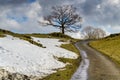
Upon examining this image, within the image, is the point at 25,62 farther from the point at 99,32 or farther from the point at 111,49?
the point at 99,32

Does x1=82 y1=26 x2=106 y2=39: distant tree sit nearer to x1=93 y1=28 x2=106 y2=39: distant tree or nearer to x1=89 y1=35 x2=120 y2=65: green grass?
x1=93 y1=28 x2=106 y2=39: distant tree

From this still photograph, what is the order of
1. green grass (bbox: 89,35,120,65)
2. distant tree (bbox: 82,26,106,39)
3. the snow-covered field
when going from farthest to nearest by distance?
distant tree (bbox: 82,26,106,39) < green grass (bbox: 89,35,120,65) < the snow-covered field

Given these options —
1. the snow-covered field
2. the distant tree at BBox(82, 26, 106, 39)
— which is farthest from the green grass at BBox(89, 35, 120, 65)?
the distant tree at BBox(82, 26, 106, 39)

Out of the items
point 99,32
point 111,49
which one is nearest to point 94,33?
point 99,32

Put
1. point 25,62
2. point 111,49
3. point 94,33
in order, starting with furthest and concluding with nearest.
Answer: point 94,33 → point 111,49 → point 25,62

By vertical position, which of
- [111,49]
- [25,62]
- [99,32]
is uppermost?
[99,32]

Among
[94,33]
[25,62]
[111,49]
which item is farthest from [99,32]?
[25,62]

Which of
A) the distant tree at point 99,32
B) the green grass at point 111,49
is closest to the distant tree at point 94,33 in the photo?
the distant tree at point 99,32

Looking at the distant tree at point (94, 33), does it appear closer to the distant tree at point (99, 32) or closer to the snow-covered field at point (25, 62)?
the distant tree at point (99, 32)

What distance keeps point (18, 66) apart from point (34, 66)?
2352 mm

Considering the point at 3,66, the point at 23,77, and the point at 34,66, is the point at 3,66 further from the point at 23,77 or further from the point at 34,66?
the point at 34,66

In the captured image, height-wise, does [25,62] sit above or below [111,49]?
above

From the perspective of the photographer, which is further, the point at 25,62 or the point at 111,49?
the point at 111,49

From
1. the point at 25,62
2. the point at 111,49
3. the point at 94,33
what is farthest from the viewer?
the point at 94,33
